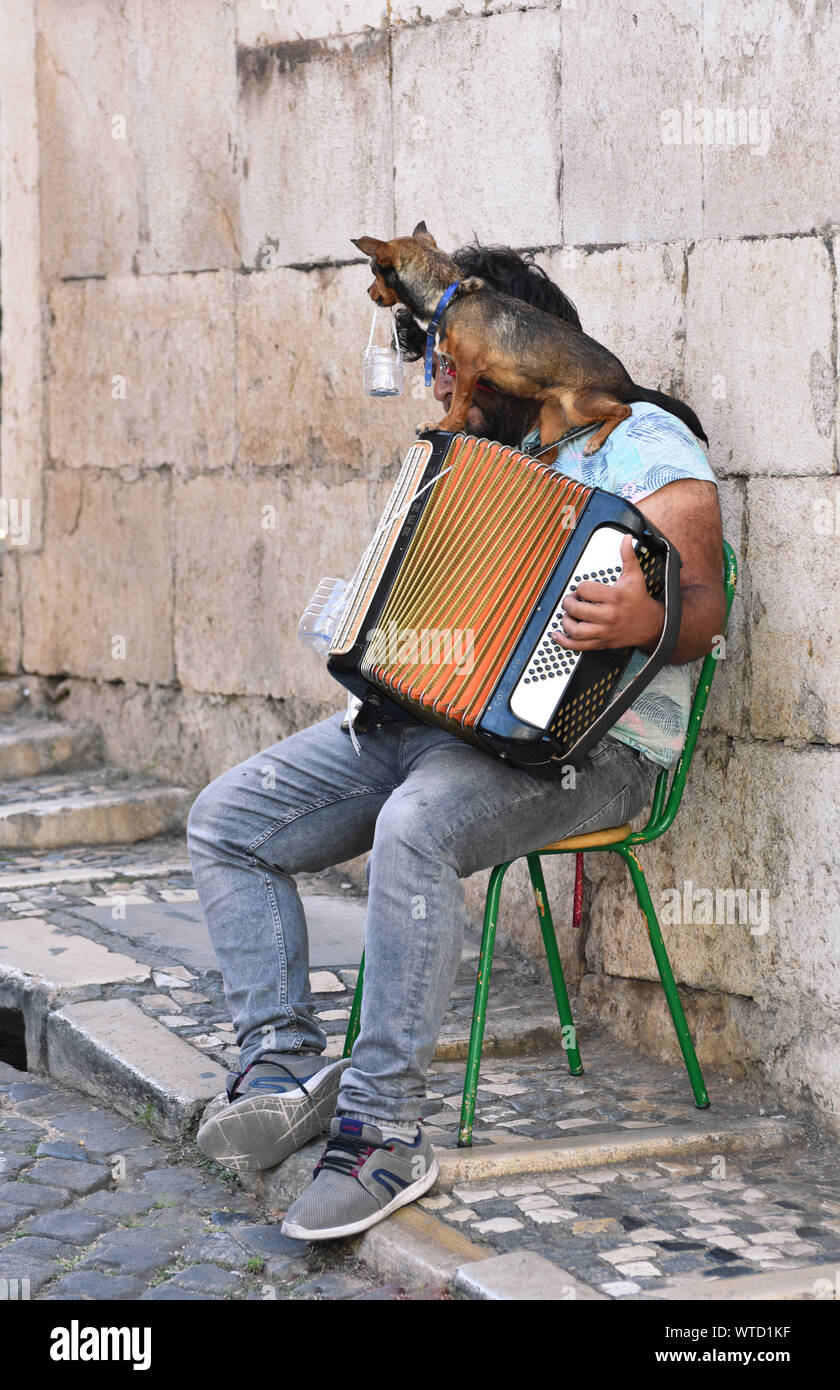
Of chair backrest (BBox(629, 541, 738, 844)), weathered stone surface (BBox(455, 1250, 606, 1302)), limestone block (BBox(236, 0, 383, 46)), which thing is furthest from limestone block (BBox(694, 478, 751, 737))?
limestone block (BBox(236, 0, 383, 46))

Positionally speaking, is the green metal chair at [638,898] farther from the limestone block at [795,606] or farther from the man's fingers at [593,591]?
the man's fingers at [593,591]

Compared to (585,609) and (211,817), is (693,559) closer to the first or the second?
(585,609)

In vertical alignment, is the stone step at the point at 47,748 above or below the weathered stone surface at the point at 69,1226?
above

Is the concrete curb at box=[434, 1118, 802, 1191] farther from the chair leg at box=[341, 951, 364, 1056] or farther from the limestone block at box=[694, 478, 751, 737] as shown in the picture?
the limestone block at box=[694, 478, 751, 737]

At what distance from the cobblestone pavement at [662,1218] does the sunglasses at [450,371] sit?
4.95ft

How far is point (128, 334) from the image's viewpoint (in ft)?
18.8

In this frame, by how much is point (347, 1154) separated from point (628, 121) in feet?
7.70

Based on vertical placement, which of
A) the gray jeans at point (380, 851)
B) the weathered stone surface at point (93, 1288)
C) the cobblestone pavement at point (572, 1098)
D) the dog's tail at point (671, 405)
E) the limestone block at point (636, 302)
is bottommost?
the weathered stone surface at point (93, 1288)

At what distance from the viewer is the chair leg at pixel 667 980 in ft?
10.4

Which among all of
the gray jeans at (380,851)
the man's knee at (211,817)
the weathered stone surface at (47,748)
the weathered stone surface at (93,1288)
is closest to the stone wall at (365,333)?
the weathered stone surface at (47,748)

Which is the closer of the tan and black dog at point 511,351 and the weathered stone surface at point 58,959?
the tan and black dog at point 511,351
